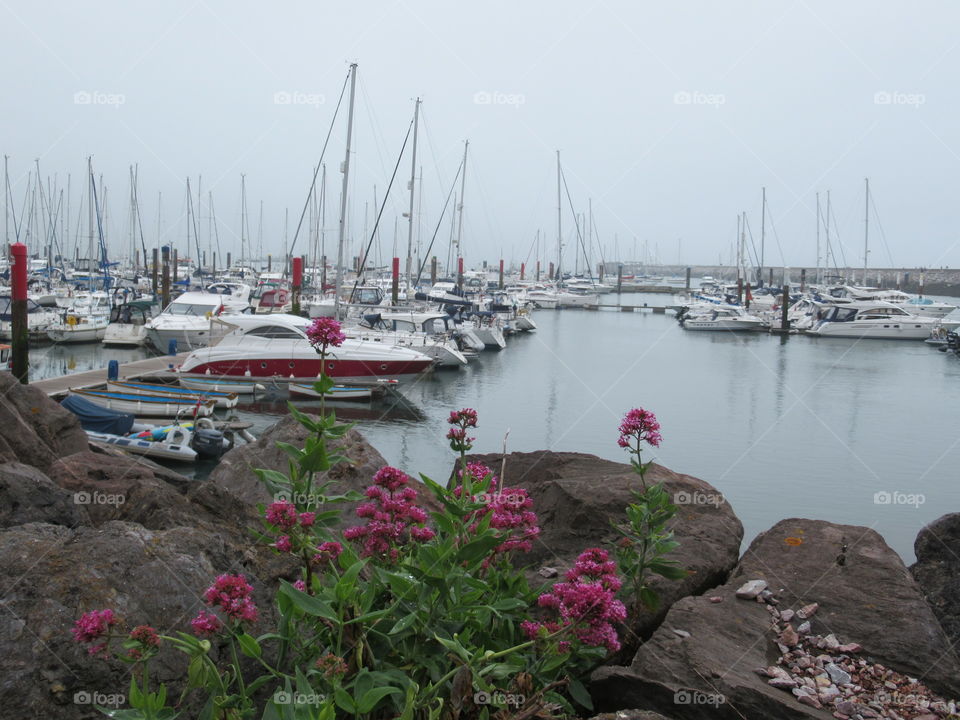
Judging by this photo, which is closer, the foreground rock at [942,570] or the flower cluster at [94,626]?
the flower cluster at [94,626]

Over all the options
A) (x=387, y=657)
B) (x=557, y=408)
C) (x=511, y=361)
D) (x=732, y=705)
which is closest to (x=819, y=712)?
(x=732, y=705)

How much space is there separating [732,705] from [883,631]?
156cm

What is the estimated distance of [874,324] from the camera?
5428 centimetres

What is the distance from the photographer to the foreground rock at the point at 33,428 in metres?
9.91

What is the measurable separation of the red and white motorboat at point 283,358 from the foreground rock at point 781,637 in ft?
68.5

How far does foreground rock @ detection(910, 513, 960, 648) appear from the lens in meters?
6.26

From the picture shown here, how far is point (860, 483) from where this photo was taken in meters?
18.9

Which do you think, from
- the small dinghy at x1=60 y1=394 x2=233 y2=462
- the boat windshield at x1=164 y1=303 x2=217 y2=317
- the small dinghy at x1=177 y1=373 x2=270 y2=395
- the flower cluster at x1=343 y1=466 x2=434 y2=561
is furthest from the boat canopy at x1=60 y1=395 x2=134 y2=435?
the boat windshield at x1=164 y1=303 x2=217 y2=317

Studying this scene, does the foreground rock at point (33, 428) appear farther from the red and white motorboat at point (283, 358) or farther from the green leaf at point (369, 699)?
the red and white motorboat at point (283, 358)

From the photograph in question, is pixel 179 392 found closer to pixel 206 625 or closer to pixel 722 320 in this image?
pixel 206 625

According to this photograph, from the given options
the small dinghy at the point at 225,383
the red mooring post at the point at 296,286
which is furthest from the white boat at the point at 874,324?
the small dinghy at the point at 225,383

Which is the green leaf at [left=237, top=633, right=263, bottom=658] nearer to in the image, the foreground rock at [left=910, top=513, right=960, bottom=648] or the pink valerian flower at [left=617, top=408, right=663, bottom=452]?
the pink valerian flower at [left=617, top=408, right=663, bottom=452]

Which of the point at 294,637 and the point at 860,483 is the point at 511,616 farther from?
the point at 860,483

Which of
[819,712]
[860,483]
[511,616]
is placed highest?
[511,616]
